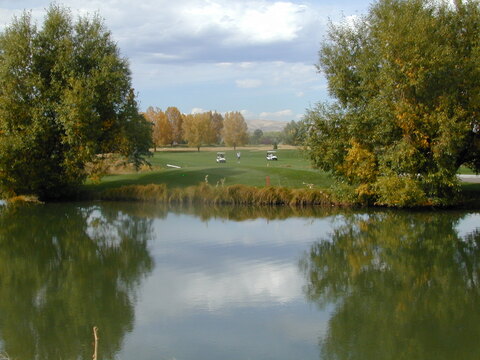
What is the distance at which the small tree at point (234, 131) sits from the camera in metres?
97.1

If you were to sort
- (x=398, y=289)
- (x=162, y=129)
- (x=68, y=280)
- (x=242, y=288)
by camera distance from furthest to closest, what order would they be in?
1. (x=162, y=129)
2. (x=68, y=280)
3. (x=398, y=289)
4. (x=242, y=288)

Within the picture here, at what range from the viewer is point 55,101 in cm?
2828

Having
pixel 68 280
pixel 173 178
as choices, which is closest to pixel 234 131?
pixel 173 178

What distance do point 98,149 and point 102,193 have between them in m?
2.44

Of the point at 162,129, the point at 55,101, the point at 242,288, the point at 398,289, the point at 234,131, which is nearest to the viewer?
the point at 242,288

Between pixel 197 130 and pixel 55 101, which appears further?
pixel 197 130

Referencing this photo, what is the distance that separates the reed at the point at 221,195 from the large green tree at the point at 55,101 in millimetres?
2542

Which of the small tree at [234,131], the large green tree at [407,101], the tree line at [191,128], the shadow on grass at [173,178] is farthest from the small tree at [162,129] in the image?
the large green tree at [407,101]

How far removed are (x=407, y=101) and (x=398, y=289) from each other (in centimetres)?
1294

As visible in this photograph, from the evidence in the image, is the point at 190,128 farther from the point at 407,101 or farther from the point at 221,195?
the point at 407,101

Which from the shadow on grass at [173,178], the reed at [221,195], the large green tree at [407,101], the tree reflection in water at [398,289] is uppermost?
the large green tree at [407,101]

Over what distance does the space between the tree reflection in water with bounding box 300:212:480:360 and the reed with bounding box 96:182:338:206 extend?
5846mm

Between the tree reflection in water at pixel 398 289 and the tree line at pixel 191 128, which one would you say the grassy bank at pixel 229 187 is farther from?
the tree line at pixel 191 128

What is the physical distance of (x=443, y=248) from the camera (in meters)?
17.9
